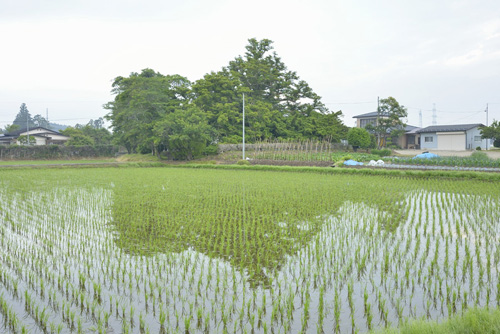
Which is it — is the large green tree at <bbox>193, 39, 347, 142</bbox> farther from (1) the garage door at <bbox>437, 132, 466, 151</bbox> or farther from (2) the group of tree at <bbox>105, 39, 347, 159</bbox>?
(1) the garage door at <bbox>437, 132, 466, 151</bbox>

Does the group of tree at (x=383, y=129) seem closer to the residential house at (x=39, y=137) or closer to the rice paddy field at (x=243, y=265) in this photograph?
the rice paddy field at (x=243, y=265)

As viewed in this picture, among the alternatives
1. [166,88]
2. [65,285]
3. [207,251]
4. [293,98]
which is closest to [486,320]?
[207,251]

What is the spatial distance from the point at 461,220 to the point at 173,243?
227 inches

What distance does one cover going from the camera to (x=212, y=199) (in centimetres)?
1073

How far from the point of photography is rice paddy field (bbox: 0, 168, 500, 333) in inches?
140

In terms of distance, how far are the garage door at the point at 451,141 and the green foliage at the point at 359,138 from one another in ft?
23.7

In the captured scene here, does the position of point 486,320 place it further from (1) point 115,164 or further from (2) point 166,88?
(2) point 166,88

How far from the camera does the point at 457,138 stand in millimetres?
35438

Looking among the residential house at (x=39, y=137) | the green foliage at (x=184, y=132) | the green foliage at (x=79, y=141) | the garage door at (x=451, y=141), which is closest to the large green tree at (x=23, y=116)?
the residential house at (x=39, y=137)

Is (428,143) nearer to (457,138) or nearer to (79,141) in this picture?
(457,138)

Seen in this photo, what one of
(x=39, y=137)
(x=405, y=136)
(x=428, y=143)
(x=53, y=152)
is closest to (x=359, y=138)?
(x=428, y=143)

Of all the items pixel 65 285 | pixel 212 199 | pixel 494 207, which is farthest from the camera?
pixel 212 199

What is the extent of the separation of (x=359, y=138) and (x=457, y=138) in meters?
9.32

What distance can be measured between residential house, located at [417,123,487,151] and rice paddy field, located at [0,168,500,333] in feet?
95.3
